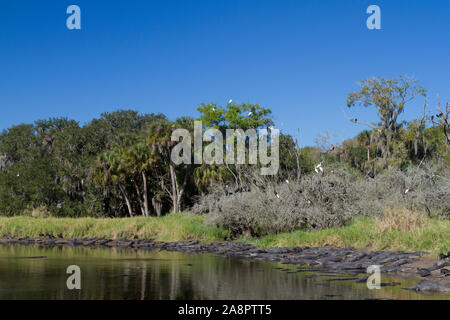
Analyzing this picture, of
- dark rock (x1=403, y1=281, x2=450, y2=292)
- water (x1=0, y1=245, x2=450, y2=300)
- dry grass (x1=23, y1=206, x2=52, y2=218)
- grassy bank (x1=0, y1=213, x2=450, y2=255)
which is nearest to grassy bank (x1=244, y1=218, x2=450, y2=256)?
grassy bank (x1=0, y1=213, x2=450, y2=255)

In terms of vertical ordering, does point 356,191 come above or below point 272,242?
above

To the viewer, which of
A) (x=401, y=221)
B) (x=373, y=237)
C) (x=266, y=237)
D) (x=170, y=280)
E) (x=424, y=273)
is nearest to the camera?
(x=424, y=273)

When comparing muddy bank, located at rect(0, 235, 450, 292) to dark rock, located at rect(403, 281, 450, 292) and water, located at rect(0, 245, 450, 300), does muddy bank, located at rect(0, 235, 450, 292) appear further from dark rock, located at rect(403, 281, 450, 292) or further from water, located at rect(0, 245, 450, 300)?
water, located at rect(0, 245, 450, 300)

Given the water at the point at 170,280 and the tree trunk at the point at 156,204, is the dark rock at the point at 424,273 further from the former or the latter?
the tree trunk at the point at 156,204

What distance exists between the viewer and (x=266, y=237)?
2780 centimetres

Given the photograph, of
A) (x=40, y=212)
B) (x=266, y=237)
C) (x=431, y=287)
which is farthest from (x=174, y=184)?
(x=431, y=287)

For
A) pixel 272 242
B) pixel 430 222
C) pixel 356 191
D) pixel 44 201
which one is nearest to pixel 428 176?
pixel 356 191

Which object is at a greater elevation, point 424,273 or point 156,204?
point 156,204

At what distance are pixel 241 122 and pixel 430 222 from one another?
1354 inches

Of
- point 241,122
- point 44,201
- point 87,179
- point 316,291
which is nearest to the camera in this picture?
point 316,291

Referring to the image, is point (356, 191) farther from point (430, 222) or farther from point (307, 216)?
point (430, 222)

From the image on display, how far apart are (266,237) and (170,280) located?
1117 cm

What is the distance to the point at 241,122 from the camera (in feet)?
183

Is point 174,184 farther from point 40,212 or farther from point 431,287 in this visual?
point 431,287
